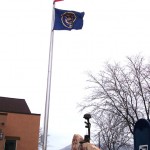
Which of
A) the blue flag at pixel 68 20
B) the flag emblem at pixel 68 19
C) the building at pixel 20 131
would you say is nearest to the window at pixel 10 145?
the building at pixel 20 131

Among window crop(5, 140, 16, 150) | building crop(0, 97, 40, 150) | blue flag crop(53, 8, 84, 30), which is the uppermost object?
blue flag crop(53, 8, 84, 30)

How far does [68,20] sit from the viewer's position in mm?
13922

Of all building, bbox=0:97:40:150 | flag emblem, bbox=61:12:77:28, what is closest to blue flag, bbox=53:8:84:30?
flag emblem, bbox=61:12:77:28

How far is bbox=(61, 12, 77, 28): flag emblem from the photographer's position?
13.8 m

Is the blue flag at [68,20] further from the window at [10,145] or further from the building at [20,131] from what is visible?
the window at [10,145]

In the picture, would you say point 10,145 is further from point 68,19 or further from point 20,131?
point 68,19

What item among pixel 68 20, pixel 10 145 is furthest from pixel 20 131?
pixel 68 20

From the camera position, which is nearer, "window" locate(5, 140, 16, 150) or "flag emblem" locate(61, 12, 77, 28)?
"flag emblem" locate(61, 12, 77, 28)

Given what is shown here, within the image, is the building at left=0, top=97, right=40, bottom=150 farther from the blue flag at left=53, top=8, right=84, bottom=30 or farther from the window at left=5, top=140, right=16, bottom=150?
the blue flag at left=53, top=8, right=84, bottom=30

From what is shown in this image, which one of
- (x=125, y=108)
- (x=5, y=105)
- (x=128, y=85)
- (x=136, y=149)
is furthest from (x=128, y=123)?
(x=136, y=149)

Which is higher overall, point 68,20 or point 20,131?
point 68,20

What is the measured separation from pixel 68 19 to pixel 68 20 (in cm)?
4

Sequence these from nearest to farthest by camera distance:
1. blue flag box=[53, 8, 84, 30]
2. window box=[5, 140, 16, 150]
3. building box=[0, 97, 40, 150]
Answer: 1. blue flag box=[53, 8, 84, 30]
2. window box=[5, 140, 16, 150]
3. building box=[0, 97, 40, 150]

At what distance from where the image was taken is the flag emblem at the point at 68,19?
13816 mm
